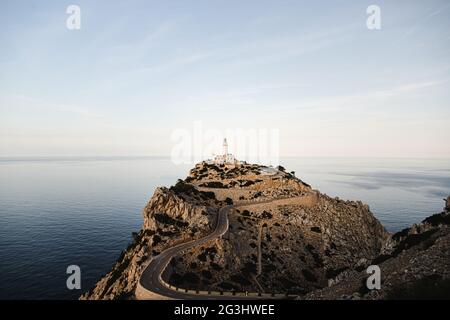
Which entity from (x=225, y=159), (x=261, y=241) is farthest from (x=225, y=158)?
(x=261, y=241)

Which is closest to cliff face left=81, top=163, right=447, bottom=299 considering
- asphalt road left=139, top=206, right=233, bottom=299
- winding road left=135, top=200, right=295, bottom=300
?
asphalt road left=139, top=206, right=233, bottom=299

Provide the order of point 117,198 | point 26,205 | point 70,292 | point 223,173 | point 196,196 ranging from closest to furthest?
point 70,292 → point 196,196 → point 223,173 → point 26,205 → point 117,198

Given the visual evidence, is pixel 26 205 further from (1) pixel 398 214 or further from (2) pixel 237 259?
(1) pixel 398 214

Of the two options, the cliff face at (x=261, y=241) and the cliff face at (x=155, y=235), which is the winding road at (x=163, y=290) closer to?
the cliff face at (x=261, y=241)

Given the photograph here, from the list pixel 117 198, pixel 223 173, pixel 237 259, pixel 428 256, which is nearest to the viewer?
pixel 428 256

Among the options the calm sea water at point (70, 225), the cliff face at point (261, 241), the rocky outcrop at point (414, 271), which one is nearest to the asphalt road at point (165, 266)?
the cliff face at point (261, 241)

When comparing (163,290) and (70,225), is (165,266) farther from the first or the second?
(70,225)
